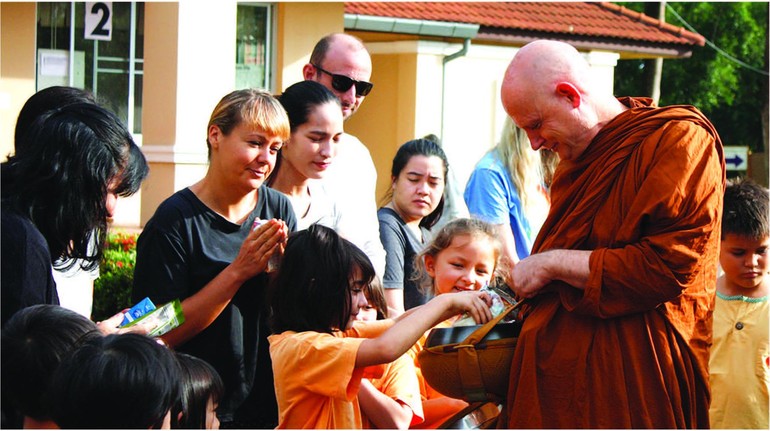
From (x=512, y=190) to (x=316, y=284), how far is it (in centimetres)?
250

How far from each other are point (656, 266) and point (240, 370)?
158 centimetres

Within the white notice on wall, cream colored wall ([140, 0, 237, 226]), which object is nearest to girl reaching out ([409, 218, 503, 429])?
cream colored wall ([140, 0, 237, 226])

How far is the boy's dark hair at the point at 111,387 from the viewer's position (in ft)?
9.01

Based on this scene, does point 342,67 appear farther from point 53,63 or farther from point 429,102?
point 429,102

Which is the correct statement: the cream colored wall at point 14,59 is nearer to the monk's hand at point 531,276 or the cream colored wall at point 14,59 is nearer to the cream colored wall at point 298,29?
the cream colored wall at point 298,29

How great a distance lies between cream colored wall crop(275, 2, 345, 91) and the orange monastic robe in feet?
35.7

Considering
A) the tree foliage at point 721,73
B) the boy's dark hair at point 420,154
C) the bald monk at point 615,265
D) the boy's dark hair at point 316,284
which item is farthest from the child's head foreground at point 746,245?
the tree foliage at point 721,73

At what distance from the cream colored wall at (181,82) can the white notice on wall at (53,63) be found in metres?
1.71

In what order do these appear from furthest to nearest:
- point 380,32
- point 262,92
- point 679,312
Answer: point 380,32, point 262,92, point 679,312

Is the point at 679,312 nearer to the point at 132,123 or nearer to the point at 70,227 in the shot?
the point at 70,227

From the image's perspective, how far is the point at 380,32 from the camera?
52.2ft

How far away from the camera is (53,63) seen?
1284 cm

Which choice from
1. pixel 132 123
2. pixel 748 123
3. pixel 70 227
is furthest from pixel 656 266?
pixel 748 123

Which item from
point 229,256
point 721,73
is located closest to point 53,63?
point 229,256
